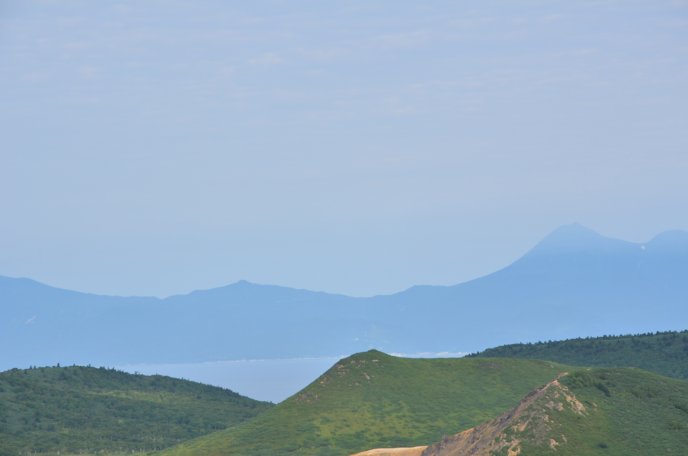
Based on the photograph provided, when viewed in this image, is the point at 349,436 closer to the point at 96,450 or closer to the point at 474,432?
the point at 474,432

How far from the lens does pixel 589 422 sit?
92250 millimetres

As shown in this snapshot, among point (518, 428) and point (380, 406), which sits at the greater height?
point (380, 406)

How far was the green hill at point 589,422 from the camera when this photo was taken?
88.8 m

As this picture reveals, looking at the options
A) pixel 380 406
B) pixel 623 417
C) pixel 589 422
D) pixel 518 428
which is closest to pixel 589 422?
pixel 589 422

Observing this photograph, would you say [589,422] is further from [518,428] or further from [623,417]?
[518,428]

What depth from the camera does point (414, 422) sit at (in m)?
142

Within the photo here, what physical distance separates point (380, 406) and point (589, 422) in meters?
56.3

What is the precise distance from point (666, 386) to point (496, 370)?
62.2 metres

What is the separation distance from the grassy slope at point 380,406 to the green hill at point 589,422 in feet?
113

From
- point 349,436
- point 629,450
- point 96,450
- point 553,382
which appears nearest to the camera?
point 629,450

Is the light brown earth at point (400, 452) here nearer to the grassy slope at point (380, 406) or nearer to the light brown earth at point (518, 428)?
the light brown earth at point (518, 428)

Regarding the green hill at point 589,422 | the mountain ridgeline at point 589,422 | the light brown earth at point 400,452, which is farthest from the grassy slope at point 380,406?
the green hill at point 589,422

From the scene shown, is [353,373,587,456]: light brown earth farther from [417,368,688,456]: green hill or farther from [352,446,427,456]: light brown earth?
[352,446,427,456]: light brown earth

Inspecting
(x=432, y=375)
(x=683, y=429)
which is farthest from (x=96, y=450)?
(x=683, y=429)
